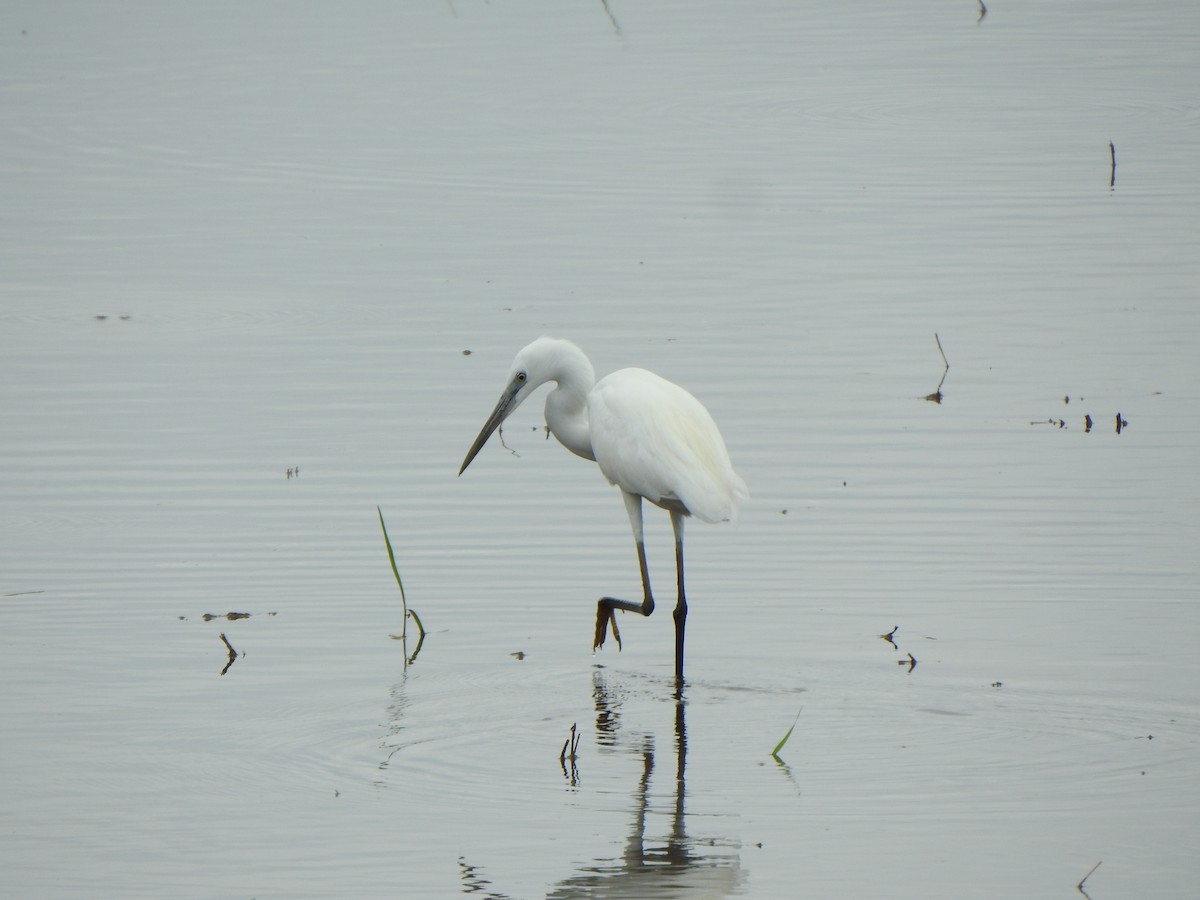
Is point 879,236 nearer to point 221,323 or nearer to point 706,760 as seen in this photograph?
point 221,323

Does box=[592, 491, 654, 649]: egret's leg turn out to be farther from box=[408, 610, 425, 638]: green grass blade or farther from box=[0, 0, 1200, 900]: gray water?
box=[408, 610, 425, 638]: green grass blade

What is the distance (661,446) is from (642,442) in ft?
0.32

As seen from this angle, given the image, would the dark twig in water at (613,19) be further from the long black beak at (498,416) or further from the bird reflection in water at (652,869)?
the bird reflection in water at (652,869)

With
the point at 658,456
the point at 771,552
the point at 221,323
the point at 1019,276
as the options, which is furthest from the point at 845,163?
the point at 658,456

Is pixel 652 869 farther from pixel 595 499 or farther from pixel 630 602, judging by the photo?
pixel 595 499

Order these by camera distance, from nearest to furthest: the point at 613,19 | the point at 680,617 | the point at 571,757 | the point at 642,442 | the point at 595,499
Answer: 1. the point at 571,757
2. the point at 680,617
3. the point at 642,442
4. the point at 595,499
5. the point at 613,19

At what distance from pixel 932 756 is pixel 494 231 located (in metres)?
9.85

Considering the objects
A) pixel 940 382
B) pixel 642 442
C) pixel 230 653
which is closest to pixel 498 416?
pixel 642 442

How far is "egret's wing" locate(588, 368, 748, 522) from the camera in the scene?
8203mm

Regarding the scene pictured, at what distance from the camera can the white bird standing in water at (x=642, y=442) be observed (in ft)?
27.0

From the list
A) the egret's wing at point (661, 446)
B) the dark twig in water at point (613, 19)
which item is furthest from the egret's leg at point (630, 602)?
the dark twig in water at point (613, 19)

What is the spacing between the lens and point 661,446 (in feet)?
27.3

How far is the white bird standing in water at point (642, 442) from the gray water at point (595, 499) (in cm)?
44

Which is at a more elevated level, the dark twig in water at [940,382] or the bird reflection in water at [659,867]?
the dark twig in water at [940,382]
